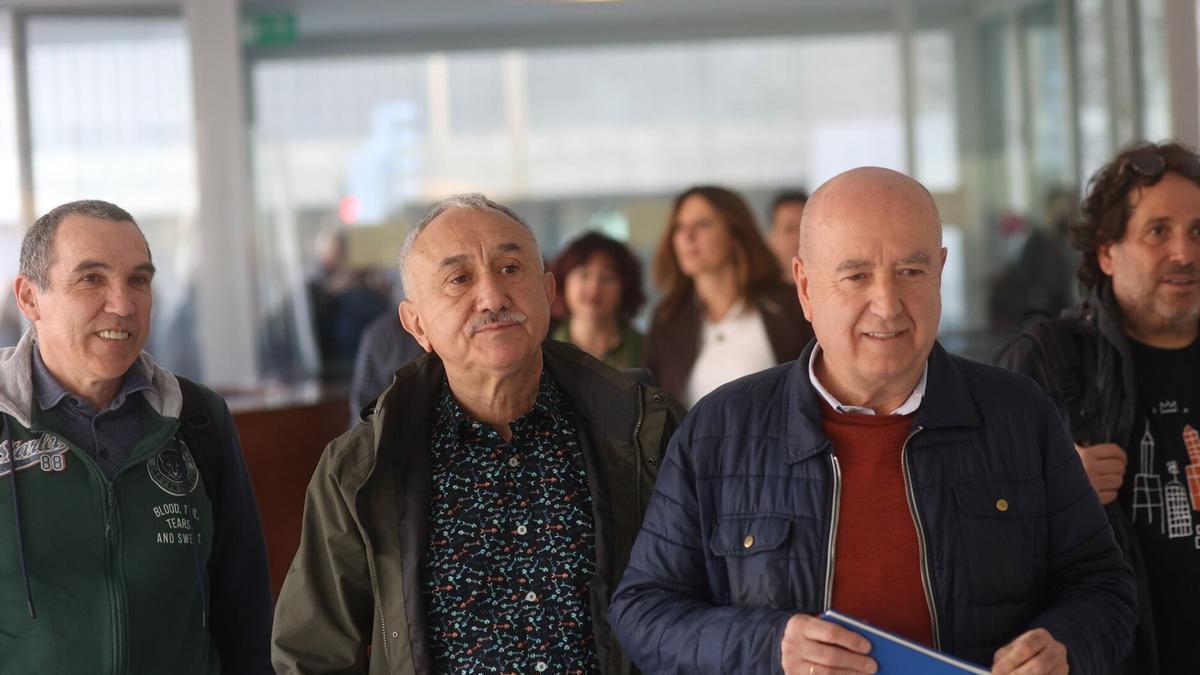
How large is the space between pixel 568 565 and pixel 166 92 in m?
6.79

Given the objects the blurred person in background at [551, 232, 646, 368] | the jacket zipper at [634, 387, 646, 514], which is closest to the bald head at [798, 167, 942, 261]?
the jacket zipper at [634, 387, 646, 514]

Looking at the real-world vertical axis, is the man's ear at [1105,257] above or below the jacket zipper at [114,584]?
above

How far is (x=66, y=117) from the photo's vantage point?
8.34 metres

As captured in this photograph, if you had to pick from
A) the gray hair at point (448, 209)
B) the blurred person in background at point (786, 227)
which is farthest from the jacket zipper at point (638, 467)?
the blurred person in background at point (786, 227)

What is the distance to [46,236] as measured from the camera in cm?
278

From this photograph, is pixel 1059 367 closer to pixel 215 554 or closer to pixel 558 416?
pixel 558 416

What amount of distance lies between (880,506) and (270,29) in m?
7.95

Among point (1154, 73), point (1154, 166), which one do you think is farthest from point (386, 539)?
point (1154, 73)

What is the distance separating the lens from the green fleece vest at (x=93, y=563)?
259 centimetres

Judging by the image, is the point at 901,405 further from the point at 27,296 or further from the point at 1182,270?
the point at 27,296

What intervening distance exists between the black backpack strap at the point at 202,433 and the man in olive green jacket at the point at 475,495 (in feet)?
1.57

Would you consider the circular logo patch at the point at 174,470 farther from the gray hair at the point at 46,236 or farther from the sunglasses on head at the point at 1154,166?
the sunglasses on head at the point at 1154,166

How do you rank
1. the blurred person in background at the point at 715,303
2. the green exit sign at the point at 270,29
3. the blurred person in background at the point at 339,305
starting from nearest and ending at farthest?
the blurred person in background at the point at 715,303, the green exit sign at the point at 270,29, the blurred person in background at the point at 339,305

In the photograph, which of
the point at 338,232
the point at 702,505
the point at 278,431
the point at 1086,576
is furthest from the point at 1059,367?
the point at 338,232
